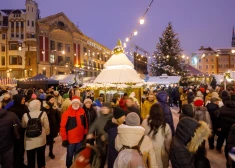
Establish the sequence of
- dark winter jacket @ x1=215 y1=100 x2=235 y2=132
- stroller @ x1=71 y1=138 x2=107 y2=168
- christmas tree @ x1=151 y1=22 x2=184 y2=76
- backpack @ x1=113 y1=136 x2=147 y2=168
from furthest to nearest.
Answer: christmas tree @ x1=151 y1=22 x2=184 y2=76 → dark winter jacket @ x1=215 y1=100 x2=235 y2=132 → backpack @ x1=113 y1=136 x2=147 y2=168 → stroller @ x1=71 y1=138 x2=107 y2=168

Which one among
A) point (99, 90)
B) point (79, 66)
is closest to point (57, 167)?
point (99, 90)

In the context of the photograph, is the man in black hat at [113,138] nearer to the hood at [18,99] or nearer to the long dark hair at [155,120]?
the long dark hair at [155,120]

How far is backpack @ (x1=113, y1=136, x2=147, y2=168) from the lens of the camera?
9.08 ft

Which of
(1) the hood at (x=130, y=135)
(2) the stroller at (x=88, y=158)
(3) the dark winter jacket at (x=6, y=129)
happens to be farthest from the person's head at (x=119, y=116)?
(3) the dark winter jacket at (x=6, y=129)

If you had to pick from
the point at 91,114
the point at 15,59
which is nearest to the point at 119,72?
the point at 91,114

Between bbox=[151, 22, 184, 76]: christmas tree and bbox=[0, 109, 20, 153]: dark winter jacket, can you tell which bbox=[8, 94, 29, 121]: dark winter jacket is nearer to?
bbox=[0, 109, 20, 153]: dark winter jacket

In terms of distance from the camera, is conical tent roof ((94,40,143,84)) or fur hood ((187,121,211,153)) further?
conical tent roof ((94,40,143,84))

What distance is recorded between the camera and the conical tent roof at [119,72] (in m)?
11.1

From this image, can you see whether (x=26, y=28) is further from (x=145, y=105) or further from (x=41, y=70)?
(x=145, y=105)

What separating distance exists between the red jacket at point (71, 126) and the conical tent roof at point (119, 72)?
5873 millimetres

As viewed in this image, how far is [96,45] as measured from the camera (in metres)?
62.8

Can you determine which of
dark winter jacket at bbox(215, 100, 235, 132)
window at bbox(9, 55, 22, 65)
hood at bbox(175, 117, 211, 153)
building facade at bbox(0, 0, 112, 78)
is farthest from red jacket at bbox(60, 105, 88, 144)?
window at bbox(9, 55, 22, 65)

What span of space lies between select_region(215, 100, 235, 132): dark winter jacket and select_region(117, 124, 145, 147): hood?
156 inches

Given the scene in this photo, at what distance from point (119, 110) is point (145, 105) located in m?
3.16
